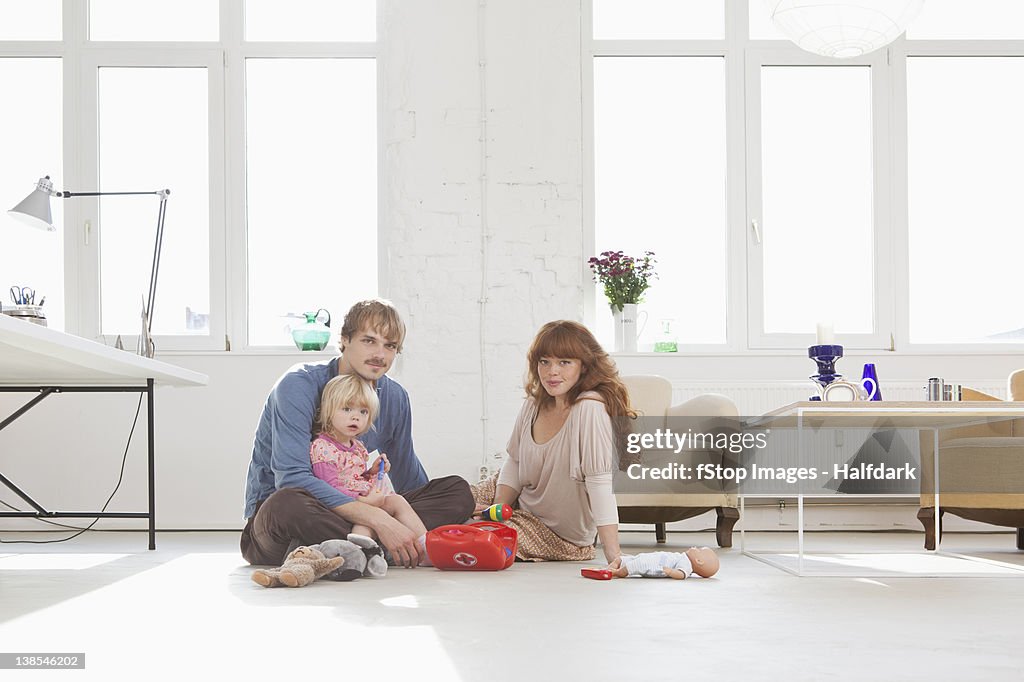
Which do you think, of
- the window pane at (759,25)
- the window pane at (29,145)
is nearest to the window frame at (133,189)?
the window pane at (29,145)

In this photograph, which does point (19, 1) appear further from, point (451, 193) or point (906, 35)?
point (906, 35)

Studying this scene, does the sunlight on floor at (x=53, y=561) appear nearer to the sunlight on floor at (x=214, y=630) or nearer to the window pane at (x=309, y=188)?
the sunlight on floor at (x=214, y=630)

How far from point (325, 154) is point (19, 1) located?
5.78ft

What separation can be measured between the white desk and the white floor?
65 cm

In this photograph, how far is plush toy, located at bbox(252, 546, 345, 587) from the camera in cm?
292

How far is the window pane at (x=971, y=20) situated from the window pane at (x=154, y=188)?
3.84 meters

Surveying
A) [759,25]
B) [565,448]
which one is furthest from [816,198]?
[565,448]

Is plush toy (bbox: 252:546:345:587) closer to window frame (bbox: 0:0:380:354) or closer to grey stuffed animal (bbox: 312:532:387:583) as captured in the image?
grey stuffed animal (bbox: 312:532:387:583)

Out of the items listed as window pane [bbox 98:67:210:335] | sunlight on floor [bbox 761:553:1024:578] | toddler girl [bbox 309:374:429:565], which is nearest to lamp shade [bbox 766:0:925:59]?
sunlight on floor [bbox 761:553:1024:578]

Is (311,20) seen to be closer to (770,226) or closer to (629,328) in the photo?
(629,328)

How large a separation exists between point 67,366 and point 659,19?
3658 millimetres

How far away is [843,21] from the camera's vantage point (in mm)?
3816

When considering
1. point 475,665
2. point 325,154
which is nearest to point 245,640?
point 475,665

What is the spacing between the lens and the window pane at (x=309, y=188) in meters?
5.91
